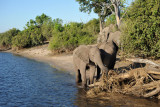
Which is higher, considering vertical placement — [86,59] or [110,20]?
[110,20]

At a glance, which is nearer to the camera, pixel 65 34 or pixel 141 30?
pixel 141 30

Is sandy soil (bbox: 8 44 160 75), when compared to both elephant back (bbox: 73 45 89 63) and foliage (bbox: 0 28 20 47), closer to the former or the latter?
elephant back (bbox: 73 45 89 63)

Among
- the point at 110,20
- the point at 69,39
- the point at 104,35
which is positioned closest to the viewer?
the point at 104,35

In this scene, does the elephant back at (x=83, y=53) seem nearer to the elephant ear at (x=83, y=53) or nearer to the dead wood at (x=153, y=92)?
the elephant ear at (x=83, y=53)

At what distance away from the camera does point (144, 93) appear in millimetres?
8664

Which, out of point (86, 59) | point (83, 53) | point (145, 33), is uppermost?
point (145, 33)

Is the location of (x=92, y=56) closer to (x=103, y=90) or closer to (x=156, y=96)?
(x=103, y=90)

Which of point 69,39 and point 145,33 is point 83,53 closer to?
point 145,33

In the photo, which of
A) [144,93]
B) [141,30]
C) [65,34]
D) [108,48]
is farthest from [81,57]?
[65,34]

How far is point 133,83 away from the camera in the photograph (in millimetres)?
9094

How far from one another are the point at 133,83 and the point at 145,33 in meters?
5.93

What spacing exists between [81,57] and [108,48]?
183 cm

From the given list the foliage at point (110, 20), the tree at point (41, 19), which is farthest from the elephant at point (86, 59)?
the tree at point (41, 19)

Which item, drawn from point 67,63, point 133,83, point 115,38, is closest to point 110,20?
point 67,63
